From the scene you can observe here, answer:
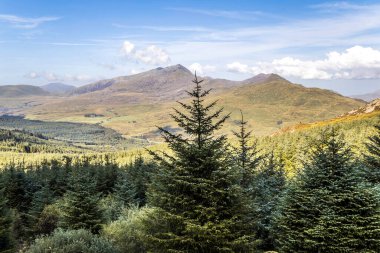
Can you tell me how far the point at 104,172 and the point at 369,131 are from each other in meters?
56.5

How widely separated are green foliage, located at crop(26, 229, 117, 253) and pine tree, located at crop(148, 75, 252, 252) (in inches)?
164

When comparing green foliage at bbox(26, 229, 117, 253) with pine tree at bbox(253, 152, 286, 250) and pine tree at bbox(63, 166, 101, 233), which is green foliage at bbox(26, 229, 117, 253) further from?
pine tree at bbox(63, 166, 101, 233)

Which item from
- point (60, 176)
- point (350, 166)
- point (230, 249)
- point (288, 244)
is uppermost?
point (350, 166)

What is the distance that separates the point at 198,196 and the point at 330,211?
735cm

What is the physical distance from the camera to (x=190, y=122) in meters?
19.7

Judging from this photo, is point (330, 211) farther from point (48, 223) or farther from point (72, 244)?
point (48, 223)

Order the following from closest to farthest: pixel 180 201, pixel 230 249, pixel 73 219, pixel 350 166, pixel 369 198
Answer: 1. pixel 230 249
2. pixel 180 201
3. pixel 369 198
4. pixel 350 166
5. pixel 73 219

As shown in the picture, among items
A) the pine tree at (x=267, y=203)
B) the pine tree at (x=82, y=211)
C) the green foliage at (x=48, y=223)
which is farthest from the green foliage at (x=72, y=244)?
the green foliage at (x=48, y=223)

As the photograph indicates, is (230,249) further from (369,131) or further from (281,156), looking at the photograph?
(369,131)

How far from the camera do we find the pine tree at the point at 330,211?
731 inches

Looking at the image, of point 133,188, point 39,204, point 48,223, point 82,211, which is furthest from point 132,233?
point 39,204

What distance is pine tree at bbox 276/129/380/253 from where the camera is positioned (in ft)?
61.0

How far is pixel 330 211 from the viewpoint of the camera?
63.2 ft

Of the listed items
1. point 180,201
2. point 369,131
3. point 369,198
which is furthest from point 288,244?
point 369,131
